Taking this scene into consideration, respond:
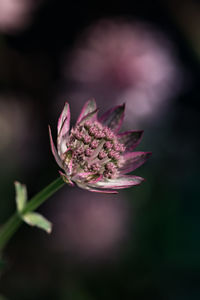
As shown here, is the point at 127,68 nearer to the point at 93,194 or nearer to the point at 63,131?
the point at 93,194

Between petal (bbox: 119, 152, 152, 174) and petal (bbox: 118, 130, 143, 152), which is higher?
petal (bbox: 118, 130, 143, 152)

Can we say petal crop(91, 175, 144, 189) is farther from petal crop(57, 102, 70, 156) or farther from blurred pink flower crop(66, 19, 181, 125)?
blurred pink flower crop(66, 19, 181, 125)

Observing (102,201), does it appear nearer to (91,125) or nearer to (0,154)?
(0,154)

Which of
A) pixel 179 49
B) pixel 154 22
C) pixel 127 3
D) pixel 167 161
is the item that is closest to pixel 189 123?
pixel 167 161

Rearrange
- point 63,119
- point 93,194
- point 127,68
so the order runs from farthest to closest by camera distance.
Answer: point 127,68
point 93,194
point 63,119

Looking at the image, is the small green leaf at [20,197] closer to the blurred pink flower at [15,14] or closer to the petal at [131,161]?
the petal at [131,161]

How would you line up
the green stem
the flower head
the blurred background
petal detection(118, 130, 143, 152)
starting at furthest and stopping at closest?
the blurred background
petal detection(118, 130, 143, 152)
the flower head
the green stem

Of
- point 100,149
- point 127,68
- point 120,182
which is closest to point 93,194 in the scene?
point 127,68

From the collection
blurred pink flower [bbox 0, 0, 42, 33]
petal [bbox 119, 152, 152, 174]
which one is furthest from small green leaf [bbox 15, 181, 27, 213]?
blurred pink flower [bbox 0, 0, 42, 33]
